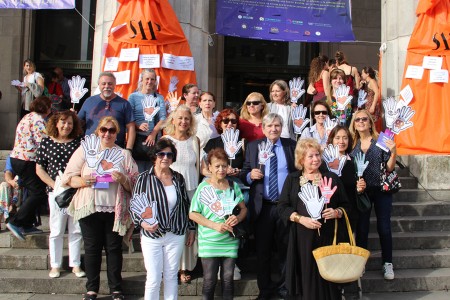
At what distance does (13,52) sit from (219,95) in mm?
5189

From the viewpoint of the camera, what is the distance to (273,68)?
13.1 metres

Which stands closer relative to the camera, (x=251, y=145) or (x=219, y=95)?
(x=251, y=145)

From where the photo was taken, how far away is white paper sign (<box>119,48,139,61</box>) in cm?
770

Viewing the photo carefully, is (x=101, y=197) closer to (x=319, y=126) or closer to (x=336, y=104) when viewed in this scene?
(x=319, y=126)

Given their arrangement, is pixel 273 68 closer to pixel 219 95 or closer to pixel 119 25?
pixel 219 95

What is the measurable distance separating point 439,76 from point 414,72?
410mm

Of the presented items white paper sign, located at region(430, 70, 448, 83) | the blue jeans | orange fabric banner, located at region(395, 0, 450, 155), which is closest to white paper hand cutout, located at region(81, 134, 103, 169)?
the blue jeans

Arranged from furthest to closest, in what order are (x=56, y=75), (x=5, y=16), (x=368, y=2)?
1. (x=368, y=2)
2. (x=5, y=16)
3. (x=56, y=75)

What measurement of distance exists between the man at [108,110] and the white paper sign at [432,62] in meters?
5.31

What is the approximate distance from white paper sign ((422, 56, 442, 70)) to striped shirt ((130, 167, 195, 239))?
5.60 m

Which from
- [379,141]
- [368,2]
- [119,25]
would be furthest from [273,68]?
[379,141]

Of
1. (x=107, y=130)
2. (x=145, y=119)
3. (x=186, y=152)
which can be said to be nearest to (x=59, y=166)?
(x=107, y=130)

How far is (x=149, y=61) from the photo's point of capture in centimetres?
772

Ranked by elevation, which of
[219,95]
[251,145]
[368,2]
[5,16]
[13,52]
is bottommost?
[251,145]
